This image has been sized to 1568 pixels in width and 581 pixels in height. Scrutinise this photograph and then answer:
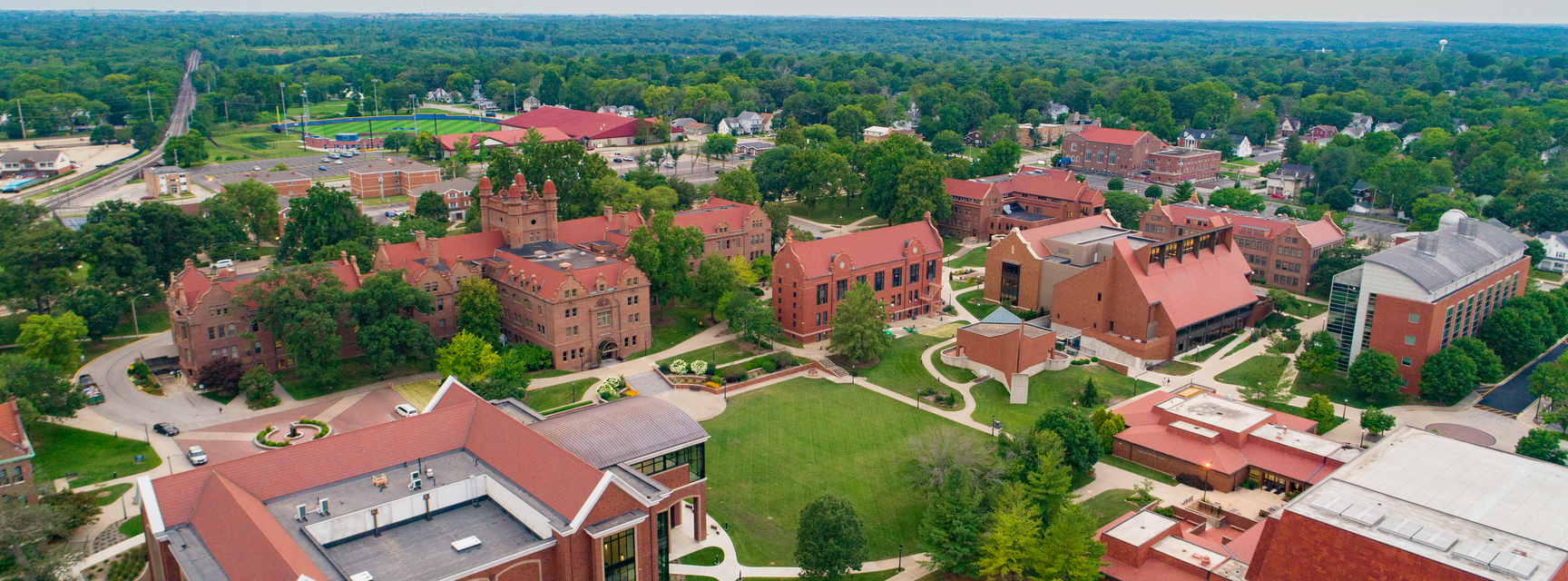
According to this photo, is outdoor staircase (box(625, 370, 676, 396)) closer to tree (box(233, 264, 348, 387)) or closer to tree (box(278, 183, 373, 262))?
tree (box(233, 264, 348, 387))

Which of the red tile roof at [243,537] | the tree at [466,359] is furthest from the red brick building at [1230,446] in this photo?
the red tile roof at [243,537]

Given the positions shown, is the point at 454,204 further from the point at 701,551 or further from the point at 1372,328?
the point at 1372,328

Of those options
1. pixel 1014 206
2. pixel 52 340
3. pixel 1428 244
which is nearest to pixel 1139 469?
pixel 1428 244

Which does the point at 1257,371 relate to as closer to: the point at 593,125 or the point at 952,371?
the point at 952,371

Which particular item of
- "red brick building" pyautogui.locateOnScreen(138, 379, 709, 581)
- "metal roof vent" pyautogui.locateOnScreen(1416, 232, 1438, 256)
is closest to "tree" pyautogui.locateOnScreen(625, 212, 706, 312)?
"red brick building" pyautogui.locateOnScreen(138, 379, 709, 581)

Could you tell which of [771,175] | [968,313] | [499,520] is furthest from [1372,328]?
[771,175]

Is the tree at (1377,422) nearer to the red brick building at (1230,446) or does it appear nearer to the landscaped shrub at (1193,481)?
the red brick building at (1230,446)
